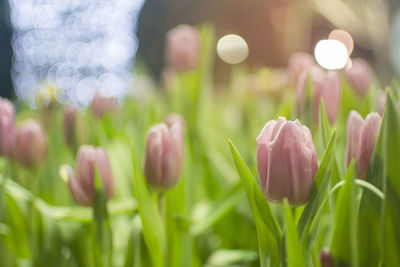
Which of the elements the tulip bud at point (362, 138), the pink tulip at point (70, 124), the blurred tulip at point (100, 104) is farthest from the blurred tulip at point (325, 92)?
the blurred tulip at point (100, 104)

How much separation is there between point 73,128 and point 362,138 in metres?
0.39

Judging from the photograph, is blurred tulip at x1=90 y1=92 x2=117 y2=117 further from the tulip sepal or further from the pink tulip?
the tulip sepal

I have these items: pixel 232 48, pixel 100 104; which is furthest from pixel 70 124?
pixel 232 48

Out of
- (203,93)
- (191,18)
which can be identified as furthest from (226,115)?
(191,18)

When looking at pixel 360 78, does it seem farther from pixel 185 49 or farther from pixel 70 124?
pixel 70 124

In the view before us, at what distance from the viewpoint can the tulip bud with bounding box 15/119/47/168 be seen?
490 mm

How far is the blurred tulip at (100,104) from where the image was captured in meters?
0.76

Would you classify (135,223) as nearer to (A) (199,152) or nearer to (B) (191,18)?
(A) (199,152)

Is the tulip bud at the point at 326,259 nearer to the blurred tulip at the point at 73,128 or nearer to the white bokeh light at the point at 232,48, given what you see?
the blurred tulip at the point at 73,128

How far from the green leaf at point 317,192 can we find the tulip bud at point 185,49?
0.49 metres

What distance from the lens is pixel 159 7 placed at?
5.25 m

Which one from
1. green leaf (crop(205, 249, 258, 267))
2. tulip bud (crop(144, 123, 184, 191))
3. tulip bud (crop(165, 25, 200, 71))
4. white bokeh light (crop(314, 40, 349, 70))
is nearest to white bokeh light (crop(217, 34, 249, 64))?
white bokeh light (crop(314, 40, 349, 70))

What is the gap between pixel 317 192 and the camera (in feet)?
0.92

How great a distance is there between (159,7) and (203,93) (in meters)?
4.79
